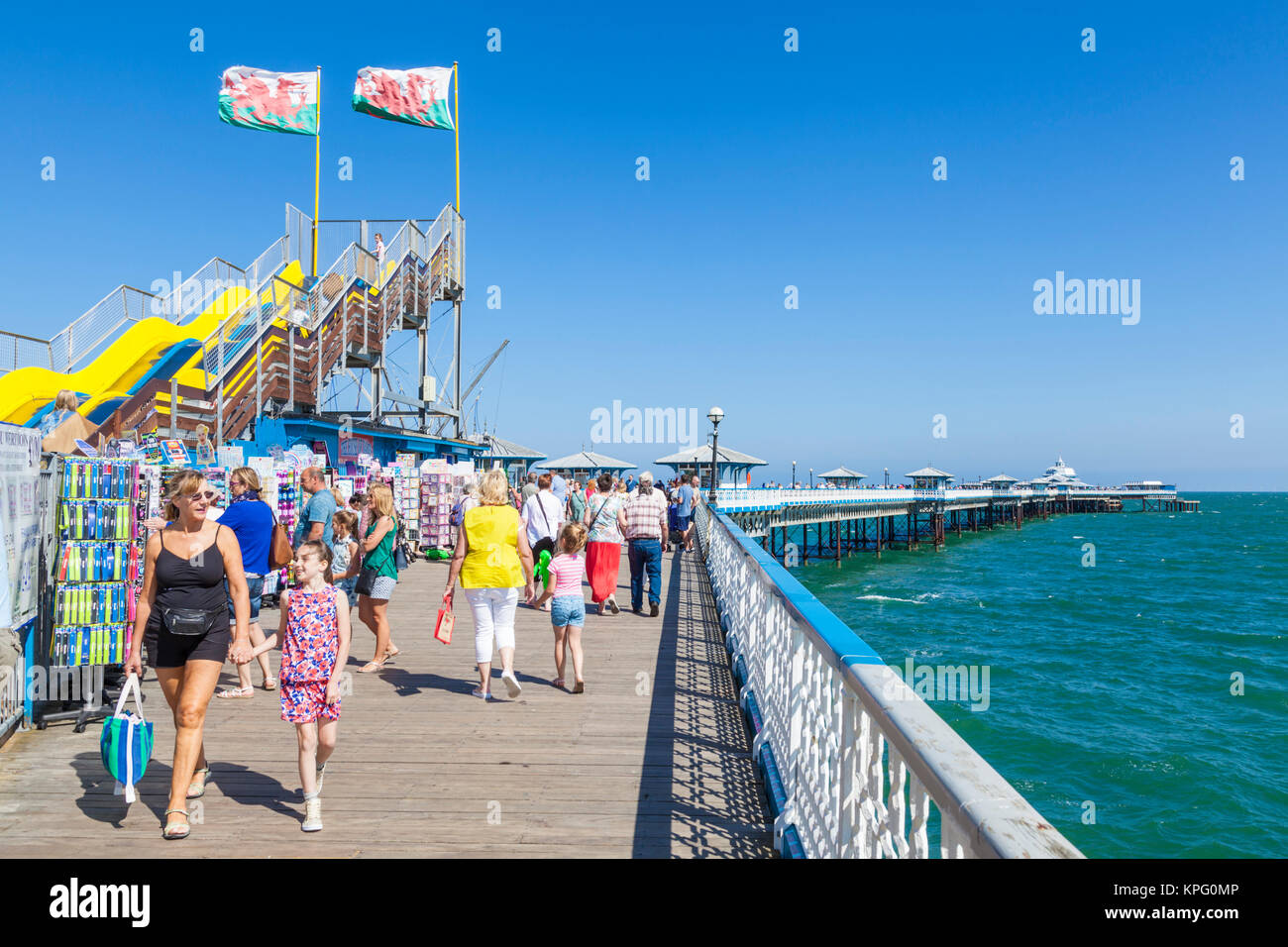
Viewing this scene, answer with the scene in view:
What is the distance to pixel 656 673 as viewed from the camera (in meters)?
6.90

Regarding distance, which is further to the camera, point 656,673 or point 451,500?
point 451,500

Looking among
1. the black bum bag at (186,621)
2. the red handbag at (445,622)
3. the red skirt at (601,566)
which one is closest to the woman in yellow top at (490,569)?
the red handbag at (445,622)

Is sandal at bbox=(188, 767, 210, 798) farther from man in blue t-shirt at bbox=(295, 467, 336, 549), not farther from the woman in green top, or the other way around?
man in blue t-shirt at bbox=(295, 467, 336, 549)

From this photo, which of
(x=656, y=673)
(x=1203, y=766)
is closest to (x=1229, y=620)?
(x=1203, y=766)

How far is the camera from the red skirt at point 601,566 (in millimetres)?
9266

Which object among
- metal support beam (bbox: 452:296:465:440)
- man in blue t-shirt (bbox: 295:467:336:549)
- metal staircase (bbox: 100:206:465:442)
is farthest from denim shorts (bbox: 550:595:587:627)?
metal support beam (bbox: 452:296:465:440)

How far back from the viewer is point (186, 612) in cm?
395

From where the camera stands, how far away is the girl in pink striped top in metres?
6.30

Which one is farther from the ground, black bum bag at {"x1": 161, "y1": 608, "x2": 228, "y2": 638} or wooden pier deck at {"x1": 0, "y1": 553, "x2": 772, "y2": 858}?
black bum bag at {"x1": 161, "y1": 608, "x2": 228, "y2": 638}

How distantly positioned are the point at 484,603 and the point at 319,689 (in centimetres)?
221

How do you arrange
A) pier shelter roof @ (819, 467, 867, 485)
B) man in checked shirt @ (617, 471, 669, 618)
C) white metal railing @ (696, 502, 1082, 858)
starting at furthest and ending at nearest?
pier shelter roof @ (819, 467, 867, 485)
man in checked shirt @ (617, 471, 669, 618)
white metal railing @ (696, 502, 1082, 858)

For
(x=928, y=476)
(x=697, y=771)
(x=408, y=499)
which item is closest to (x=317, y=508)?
(x=697, y=771)
